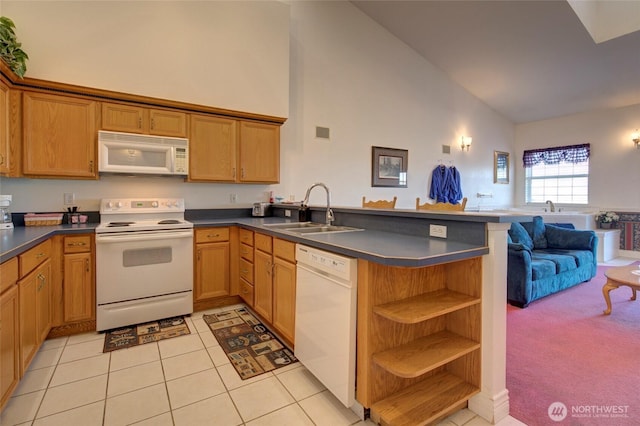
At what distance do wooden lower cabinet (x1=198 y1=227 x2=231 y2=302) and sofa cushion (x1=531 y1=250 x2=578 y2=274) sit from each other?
354 cm

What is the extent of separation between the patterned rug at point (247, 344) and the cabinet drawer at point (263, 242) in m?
0.71

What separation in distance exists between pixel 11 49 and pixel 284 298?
286 centimetres

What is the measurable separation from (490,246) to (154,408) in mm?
2022

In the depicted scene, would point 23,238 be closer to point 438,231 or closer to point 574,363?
point 438,231

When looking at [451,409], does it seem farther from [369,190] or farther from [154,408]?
[369,190]

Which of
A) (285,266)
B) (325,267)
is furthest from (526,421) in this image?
(285,266)

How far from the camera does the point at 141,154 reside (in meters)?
3.06

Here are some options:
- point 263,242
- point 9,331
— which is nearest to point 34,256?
point 9,331

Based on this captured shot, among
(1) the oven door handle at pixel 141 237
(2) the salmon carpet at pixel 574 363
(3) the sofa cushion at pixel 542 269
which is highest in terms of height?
(1) the oven door handle at pixel 141 237

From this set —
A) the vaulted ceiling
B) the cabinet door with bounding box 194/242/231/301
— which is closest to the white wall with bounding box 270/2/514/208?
the vaulted ceiling

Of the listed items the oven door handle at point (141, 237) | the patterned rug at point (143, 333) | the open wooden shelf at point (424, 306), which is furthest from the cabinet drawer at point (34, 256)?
the open wooden shelf at point (424, 306)

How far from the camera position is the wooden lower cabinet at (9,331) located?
155cm

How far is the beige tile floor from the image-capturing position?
1.64 metres

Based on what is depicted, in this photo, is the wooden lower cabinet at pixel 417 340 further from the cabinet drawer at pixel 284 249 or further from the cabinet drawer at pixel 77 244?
the cabinet drawer at pixel 77 244
